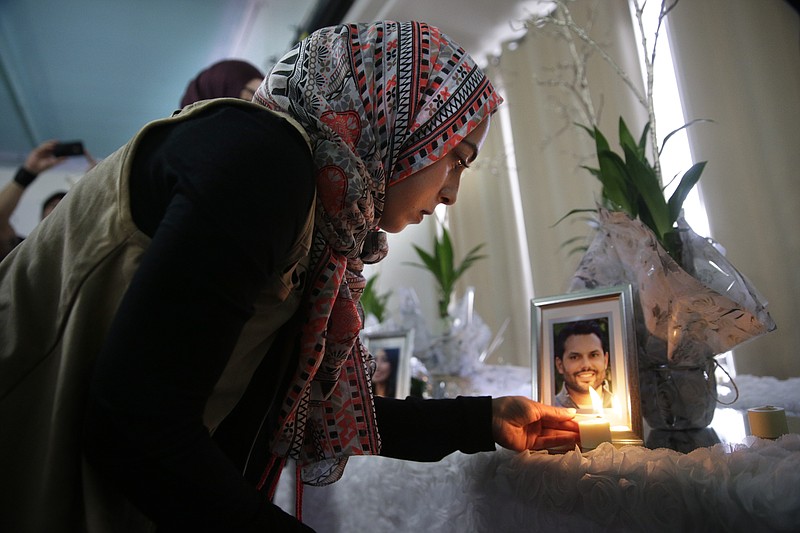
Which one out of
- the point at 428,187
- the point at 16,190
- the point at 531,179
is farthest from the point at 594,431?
the point at 16,190

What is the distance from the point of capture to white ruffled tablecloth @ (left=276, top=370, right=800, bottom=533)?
0.53m

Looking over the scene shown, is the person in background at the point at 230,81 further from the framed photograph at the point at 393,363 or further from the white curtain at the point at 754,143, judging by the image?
the white curtain at the point at 754,143

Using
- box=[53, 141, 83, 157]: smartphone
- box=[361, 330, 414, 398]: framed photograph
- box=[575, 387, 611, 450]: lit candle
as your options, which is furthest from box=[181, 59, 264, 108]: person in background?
box=[575, 387, 611, 450]: lit candle

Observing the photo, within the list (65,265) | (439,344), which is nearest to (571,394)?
(65,265)

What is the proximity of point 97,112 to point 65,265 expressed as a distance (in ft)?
13.0

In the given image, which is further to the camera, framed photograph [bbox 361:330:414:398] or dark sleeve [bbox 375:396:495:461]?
framed photograph [bbox 361:330:414:398]

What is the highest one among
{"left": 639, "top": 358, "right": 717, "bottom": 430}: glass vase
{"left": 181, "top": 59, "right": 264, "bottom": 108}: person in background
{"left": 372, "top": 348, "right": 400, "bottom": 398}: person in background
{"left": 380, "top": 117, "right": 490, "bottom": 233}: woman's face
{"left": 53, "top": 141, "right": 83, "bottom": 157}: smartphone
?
{"left": 181, "top": 59, "right": 264, "bottom": 108}: person in background

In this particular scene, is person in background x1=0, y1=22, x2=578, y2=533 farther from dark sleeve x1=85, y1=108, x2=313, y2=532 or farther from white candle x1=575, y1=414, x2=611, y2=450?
white candle x1=575, y1=414, x2=611, y2=450

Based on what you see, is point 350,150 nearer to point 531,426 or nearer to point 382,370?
point 531,426

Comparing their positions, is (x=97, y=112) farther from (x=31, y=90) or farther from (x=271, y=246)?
(x=271, y=246)

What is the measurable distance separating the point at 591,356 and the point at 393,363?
2.79 ft

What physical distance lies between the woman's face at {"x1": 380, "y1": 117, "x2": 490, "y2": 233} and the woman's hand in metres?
0.31

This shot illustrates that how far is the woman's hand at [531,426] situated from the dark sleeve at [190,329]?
402 millimetres

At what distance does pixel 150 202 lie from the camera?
506 millimetres
